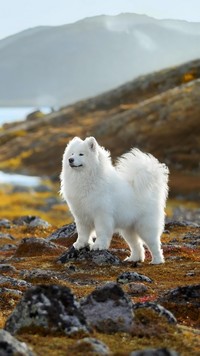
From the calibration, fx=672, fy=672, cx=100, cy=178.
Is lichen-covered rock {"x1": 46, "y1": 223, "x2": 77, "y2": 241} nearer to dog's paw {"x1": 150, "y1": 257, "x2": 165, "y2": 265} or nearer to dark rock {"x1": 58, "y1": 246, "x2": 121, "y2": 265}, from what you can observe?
dark rock {"x1": 58, "y1": 246, "x2": 121, "y2": 265}

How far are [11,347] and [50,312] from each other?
2345 mm

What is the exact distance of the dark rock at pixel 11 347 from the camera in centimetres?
1073

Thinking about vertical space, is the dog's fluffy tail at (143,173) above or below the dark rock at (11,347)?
above

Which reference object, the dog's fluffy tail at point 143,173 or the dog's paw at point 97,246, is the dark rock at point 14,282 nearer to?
the dog's paw at point 97,246

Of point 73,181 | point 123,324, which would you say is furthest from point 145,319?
point 73,181

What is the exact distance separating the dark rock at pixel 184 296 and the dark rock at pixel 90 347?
6.31 m

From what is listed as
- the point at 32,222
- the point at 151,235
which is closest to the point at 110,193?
the point at 151,235

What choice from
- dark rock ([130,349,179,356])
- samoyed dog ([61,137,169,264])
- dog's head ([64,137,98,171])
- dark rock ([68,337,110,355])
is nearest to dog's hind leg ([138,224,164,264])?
samoyed dog ([61,137,169,264])

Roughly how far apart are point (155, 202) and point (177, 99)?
5307 inches

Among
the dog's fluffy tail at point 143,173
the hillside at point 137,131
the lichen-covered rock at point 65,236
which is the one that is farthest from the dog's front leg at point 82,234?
the hillside at point 137,131

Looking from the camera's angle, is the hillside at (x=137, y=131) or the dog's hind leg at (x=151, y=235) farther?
the hillside at (x=137, y=131)

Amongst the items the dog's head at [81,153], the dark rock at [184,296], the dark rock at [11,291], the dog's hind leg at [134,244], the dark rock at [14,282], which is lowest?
the dark rock at [184,296]

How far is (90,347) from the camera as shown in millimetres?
12016

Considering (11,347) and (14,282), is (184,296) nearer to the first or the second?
(14,282)
